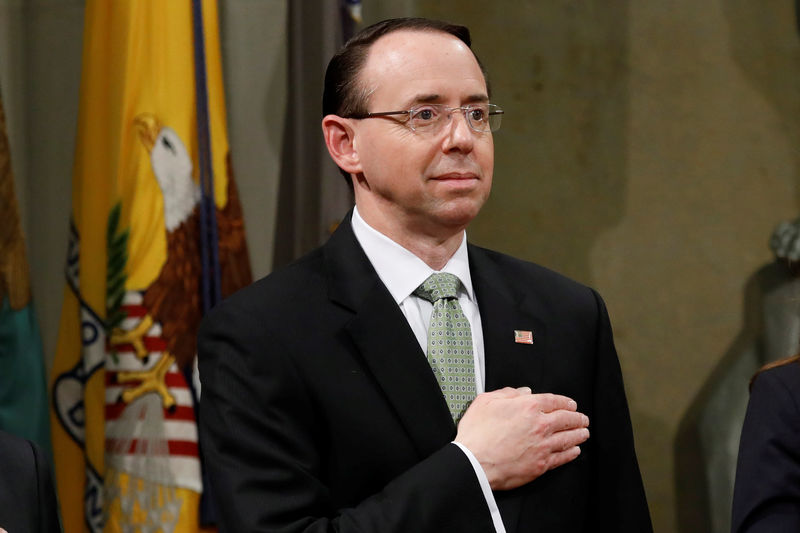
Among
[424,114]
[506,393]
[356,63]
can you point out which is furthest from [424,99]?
[506,393]

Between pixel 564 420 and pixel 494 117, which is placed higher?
pixel 494 117

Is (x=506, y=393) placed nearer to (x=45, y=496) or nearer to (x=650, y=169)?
(x=45, y=496)

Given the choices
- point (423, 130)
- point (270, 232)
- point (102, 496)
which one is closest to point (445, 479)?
point (423, 130)

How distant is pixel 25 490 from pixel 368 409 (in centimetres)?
A: 60

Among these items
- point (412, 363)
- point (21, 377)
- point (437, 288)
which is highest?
point (437, 288)

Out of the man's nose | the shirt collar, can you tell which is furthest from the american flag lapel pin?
the man's nose

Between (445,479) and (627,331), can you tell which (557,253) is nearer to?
(627,331)

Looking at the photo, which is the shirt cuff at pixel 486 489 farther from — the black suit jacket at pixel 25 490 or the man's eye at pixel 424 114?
the black suit jacket at pixel 25 490

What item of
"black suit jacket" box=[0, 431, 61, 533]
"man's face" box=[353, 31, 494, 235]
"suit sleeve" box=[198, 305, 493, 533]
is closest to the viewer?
"suit sleeve" box=[198, 305, 493, 533]

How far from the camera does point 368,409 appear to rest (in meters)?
1.79

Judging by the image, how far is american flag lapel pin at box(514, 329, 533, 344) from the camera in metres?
1.92

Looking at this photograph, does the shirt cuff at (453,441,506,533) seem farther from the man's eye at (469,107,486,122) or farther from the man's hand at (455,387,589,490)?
the man's eye at (469,107,486,122)

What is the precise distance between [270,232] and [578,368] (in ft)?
7.18

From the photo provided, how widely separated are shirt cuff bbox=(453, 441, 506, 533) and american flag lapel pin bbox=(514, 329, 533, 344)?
26 cm
